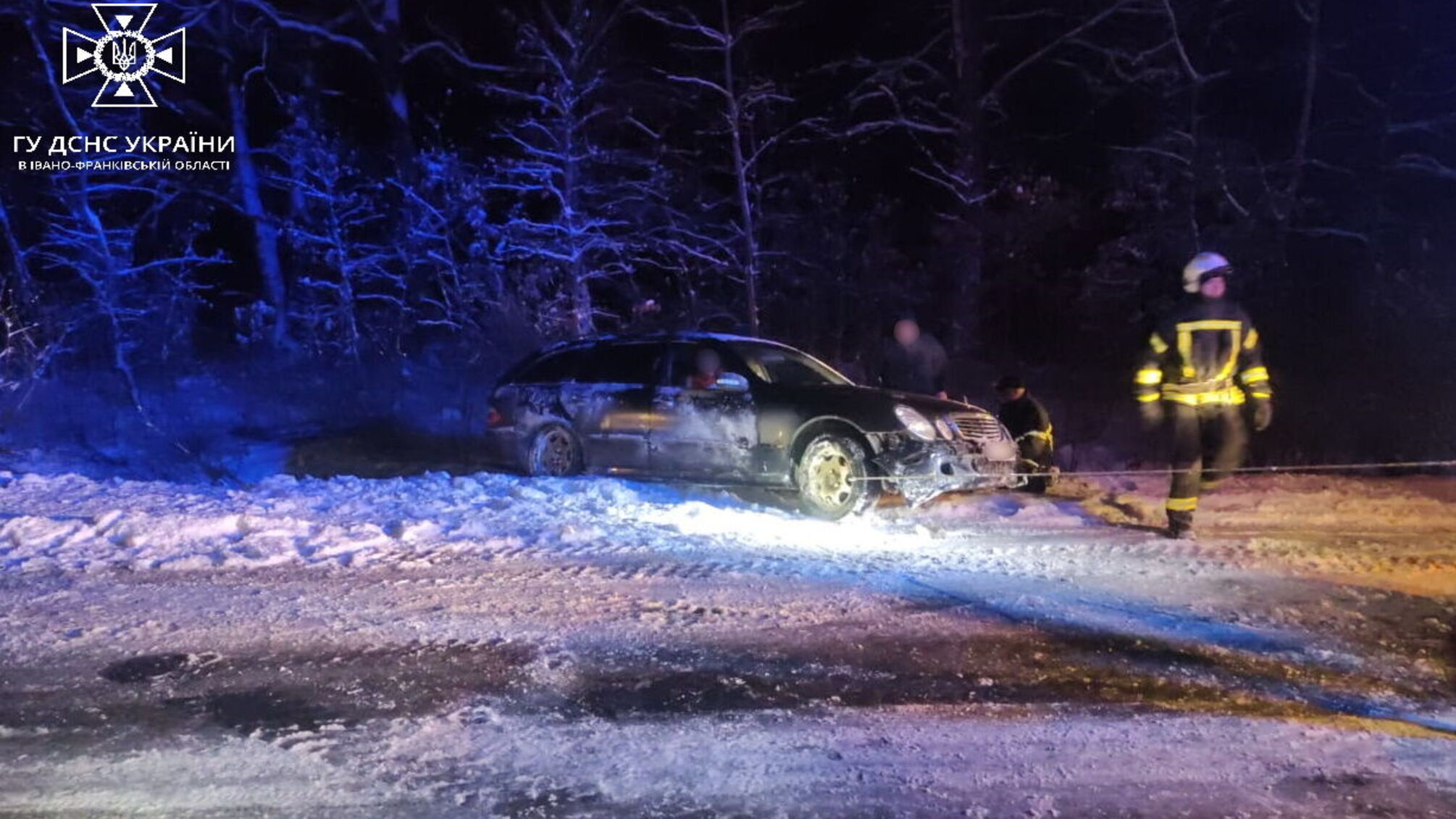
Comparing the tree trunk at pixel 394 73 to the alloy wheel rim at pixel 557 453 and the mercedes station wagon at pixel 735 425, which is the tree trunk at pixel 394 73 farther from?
the alloy wheel rim at pixel 557 453

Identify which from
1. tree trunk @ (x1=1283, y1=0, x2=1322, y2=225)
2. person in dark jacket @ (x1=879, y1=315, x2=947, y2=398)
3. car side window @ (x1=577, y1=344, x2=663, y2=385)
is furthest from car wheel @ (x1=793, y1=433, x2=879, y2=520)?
tree trunk @ (x1=1283, y1=0, x2=1322, y2=225)

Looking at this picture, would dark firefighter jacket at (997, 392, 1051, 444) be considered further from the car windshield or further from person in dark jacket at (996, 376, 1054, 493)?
the car windshield

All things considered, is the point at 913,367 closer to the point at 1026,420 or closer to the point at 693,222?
the point at 1026,420

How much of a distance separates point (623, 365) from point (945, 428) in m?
3.37

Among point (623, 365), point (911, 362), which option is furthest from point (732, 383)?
point (911, 362)

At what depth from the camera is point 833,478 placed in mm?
9312

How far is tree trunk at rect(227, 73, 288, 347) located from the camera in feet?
77.7

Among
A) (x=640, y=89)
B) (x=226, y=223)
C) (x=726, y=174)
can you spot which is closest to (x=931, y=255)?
(x=726, y=174)

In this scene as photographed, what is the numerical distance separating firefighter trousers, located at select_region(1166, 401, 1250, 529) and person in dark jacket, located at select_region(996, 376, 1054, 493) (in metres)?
2.26

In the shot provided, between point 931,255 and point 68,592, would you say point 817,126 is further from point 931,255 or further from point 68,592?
point 68,592

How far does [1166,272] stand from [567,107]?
10.1 m

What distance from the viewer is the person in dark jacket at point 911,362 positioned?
11.5m

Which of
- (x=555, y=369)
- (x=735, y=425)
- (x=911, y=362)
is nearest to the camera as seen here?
(x=735, y=425)

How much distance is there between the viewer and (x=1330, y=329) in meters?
16.8
